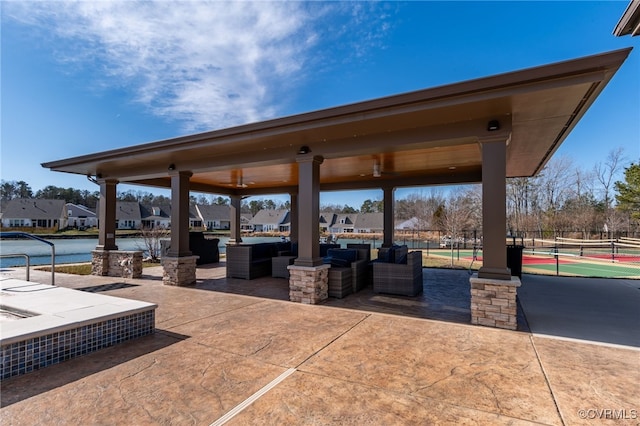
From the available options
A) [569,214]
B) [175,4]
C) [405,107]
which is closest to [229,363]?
[405,107]

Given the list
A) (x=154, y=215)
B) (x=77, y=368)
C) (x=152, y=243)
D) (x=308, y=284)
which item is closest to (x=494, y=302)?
(x=308, y=284)

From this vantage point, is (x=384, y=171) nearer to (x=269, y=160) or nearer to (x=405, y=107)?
(x=269, y=160)

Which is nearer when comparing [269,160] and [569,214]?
[269,160]

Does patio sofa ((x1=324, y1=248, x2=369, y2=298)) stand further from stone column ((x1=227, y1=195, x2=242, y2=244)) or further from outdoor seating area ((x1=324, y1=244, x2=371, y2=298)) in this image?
stone column ((x1=227, y1=195, x2=242, y2=244))

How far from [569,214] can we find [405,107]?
29.2 m

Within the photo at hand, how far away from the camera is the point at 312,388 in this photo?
2656mm

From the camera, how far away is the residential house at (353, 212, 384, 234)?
3757 centimetres

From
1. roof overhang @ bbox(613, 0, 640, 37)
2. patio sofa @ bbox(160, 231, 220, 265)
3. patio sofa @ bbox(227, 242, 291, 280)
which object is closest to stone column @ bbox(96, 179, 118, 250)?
patio sofa @ bbox(160, 231, 220, 265)

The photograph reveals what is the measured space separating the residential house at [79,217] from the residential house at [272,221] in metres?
20.4

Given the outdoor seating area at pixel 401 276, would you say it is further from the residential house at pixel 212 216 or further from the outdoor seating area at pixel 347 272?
the residential house at pixel 212 216

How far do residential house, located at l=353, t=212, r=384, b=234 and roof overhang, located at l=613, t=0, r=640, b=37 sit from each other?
3452 centimetres

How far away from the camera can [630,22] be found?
273 centimetres

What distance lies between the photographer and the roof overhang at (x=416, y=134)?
11.7 feet

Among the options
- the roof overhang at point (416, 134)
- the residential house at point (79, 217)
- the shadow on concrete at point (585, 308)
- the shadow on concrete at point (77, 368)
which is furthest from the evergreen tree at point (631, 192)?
the residential house at point (79, 217)
